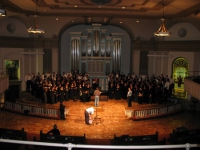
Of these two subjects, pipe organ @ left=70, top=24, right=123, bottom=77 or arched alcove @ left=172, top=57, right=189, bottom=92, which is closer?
arched alcove @ left=172, top=57, right=189, bottom=92

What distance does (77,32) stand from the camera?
22859 mm

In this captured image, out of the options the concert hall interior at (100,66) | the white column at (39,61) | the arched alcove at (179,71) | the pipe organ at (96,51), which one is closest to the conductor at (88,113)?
the concert hall interior at (100,66)

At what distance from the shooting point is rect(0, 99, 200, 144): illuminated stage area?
12.1m

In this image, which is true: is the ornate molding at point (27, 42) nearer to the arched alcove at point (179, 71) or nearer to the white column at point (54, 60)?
the white column at point (54, 60)

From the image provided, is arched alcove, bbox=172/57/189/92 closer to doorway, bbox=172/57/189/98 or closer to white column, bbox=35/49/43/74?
doorway, bbox=172/57/189/98

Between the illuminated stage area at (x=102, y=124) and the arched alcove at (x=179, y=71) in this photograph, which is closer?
the illuminated stage area at (x=102, y=124)

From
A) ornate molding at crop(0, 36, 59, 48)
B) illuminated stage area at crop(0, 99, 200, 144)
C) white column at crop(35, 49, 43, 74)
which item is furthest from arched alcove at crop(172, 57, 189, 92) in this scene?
white column at crop(35, 49, 43, 74)

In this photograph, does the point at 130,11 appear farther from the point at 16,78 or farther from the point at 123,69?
the point at 16,78

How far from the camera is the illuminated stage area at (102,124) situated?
39.6ft

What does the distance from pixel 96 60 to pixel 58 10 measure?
6.51 m

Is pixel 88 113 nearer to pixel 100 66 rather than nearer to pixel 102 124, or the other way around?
pixel 102 124

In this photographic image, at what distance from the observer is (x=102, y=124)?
13.4 m

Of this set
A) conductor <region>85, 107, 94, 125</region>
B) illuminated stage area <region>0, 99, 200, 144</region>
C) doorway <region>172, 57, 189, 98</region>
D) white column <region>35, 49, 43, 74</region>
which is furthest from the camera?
white column <region>35, 49, 43, 74</region>

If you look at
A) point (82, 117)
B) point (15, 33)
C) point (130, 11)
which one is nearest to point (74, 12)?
point (130, 11)
